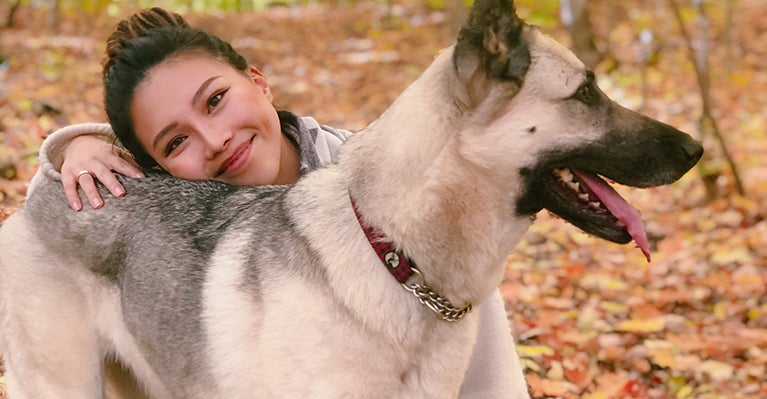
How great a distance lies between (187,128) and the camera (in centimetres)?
324

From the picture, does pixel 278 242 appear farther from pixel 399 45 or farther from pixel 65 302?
pixel 399 45

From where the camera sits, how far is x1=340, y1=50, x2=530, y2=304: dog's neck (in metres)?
2.36

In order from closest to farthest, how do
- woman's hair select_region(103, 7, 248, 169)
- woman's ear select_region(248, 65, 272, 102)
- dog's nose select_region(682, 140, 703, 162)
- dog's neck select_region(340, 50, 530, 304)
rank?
dog's neck select_region(340, 50, 530, 304), dog's nose select_region(682, 140, 703, 162), woman's hair select_region(103, 7, 248, 169), woman's ear select_region(248, 65, 272, 102)

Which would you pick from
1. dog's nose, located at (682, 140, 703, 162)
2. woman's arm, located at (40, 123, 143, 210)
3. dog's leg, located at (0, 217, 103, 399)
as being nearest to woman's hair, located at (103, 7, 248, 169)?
woman's arm, located at (40, 123, 143, 210)

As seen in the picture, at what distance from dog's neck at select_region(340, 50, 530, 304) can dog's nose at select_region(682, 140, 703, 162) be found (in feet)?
1.95

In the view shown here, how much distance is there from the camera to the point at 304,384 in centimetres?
240

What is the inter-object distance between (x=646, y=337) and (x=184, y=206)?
11.0ft

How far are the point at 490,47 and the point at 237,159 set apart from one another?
1.42 metres

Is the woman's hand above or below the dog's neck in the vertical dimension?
below

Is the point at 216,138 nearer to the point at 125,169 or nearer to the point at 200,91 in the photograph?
the point at 200,91

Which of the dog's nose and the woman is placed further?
the woman

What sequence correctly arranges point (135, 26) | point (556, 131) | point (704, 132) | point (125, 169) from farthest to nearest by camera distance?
point (704, 132), point (135, 26), point (125, 169), point (556, 131)

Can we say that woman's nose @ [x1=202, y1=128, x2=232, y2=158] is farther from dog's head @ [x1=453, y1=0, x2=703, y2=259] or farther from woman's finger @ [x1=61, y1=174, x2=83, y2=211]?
dog's head @ [x1=453, y1=0, x2=703, y2=259]

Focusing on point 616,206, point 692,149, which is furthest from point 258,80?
point 692,149
